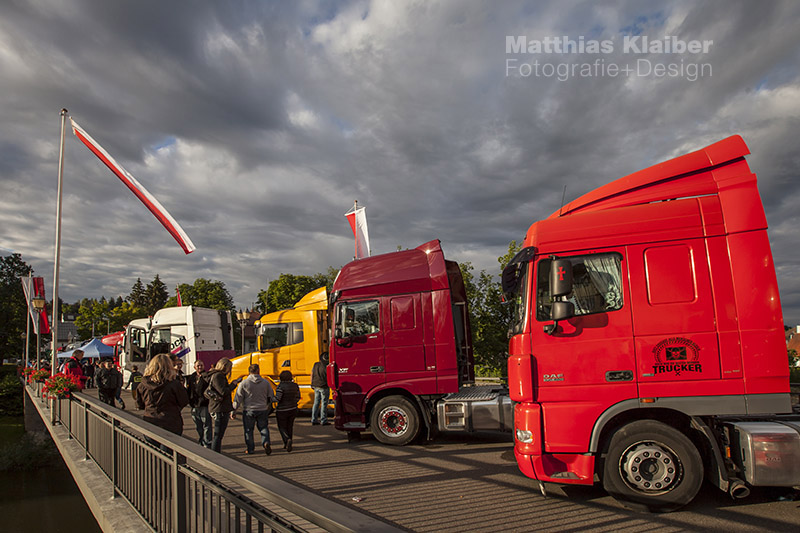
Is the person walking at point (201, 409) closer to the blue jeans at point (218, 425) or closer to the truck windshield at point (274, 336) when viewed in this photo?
the blue jeans at point (218, 425)

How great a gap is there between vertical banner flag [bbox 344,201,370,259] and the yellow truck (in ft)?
13.4

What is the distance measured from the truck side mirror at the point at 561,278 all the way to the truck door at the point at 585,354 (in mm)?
175

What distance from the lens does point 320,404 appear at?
1215 cm

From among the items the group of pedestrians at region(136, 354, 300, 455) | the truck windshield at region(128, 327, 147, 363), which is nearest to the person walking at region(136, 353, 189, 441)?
the group of pedestrians at region(136, 354, 300, 455)

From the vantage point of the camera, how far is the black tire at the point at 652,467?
17.0ft

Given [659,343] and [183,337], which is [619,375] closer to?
[659,343]

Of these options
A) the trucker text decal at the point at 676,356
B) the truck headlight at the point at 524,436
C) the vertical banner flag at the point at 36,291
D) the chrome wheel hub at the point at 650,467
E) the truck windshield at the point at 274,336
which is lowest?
the chrome wheel hub at the point at 650,467

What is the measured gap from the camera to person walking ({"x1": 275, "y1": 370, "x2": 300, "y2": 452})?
9312 millimetres

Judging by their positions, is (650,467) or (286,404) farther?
(286,404)

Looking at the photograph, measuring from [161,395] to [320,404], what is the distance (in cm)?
618

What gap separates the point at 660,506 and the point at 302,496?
185 inches

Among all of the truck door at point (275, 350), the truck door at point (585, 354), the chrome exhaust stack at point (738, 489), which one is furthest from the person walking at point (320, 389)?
the chrome exhaust stack at point (738, 489)

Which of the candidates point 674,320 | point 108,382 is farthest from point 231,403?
point 674,320

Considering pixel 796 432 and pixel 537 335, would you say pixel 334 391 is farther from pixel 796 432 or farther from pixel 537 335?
pixel 796 432
